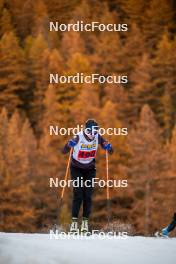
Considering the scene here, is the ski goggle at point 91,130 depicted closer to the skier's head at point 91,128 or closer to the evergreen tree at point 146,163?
the skier's head at point 91,128

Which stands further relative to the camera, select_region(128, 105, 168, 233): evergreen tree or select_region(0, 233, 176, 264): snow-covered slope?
select_region(128, 105, 168, 233): evergreen tree

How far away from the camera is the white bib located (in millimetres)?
8961

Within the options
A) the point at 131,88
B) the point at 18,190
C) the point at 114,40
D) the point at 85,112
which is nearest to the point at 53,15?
the point at 114,40

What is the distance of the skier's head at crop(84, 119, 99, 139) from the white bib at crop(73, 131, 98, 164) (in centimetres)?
9

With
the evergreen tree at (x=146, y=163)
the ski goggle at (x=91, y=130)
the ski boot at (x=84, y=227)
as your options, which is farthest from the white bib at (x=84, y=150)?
the evergreen tree at (x=146, y=163)

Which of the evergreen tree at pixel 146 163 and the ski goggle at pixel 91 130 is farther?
the evergreen tree at pixel 146 163

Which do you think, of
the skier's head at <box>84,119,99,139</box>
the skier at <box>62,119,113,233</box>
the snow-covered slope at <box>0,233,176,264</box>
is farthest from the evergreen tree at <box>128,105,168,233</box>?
the snow-covered slope at <box>0,233,176,264</box>

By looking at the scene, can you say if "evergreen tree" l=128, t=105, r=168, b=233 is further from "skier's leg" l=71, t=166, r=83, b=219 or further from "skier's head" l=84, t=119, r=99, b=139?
"skier's head" l=84, t=119, r=99, b=139

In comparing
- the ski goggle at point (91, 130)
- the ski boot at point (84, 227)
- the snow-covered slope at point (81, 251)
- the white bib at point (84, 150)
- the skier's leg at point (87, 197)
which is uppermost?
the ski goggle at point (91, 130)

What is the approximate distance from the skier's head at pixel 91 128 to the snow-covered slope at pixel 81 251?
178 cm

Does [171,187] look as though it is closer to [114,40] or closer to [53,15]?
[114,40]

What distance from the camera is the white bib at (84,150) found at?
8.96 meters

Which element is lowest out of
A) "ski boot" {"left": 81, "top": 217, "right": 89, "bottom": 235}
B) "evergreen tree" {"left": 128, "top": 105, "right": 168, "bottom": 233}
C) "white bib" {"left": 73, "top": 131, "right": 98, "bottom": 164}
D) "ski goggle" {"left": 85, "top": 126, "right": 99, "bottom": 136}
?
"ski boot" {"left": 81, "top": 217, "right": 89, "bottom": 235}

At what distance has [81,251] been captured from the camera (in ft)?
22.4
